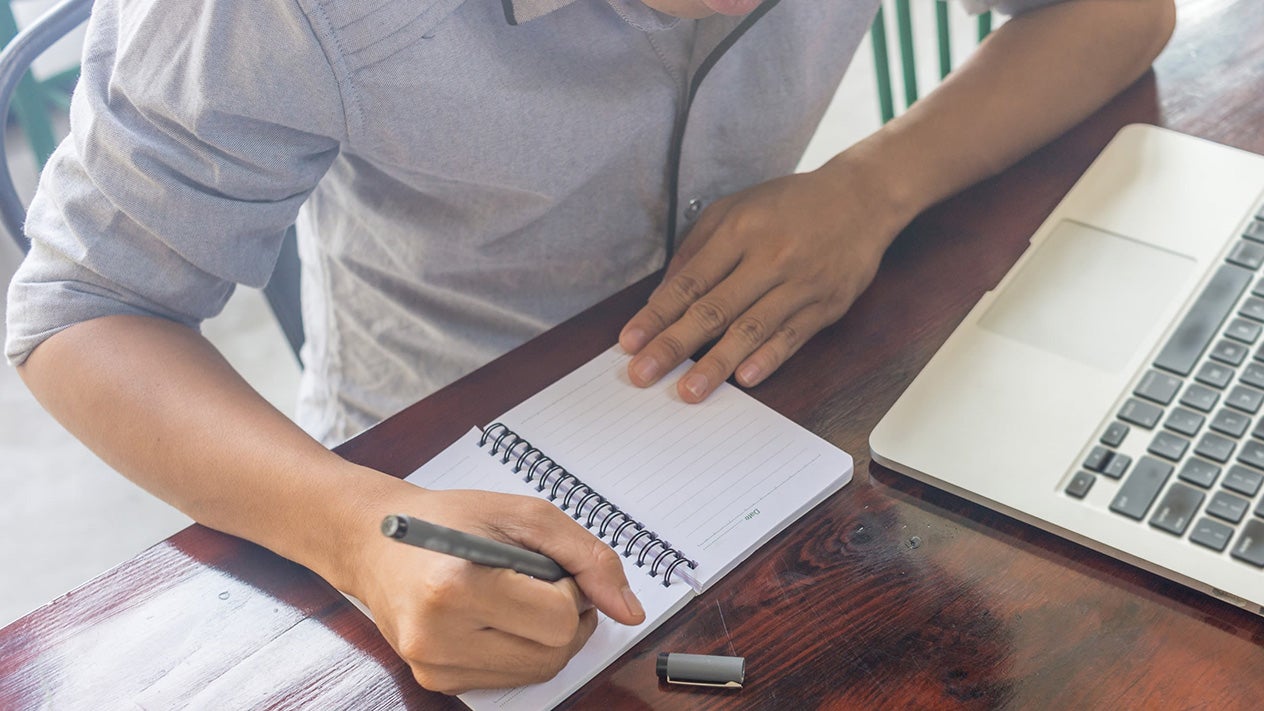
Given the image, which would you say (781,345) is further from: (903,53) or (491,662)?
(903,53)

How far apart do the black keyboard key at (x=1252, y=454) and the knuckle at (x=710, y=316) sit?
12.4 inches

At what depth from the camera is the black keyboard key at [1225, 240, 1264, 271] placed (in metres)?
0.76

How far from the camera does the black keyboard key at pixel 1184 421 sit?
0.65m

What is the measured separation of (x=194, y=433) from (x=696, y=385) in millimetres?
302

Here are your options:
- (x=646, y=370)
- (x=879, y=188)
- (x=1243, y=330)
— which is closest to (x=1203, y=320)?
(x=1243, y=330)

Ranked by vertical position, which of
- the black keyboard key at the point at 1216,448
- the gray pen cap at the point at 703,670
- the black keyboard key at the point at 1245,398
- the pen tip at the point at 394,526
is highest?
the pen tip at the point at 394,526

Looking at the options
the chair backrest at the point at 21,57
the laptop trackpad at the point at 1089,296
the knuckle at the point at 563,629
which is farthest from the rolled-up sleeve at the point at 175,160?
the laptop trackpad at the point at 1089,296

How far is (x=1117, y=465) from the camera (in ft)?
2.10

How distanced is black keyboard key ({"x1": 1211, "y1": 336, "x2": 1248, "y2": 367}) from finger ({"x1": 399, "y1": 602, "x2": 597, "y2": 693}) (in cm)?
41

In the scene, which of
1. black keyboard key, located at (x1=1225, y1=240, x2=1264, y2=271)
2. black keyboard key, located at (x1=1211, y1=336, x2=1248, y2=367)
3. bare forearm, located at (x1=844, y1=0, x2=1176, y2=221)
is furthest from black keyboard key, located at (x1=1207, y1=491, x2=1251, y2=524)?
bare forearm, located at (x1=844, y1=0, x2=1176, y2=221)

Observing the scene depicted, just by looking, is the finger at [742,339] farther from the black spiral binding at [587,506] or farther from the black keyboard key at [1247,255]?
the black keyboard key at [1247,255]

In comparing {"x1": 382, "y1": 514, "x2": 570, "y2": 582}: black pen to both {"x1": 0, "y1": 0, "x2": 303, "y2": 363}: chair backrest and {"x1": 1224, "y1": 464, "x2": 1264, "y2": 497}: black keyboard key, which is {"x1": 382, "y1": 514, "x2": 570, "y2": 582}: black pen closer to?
{"x1": 1224, "y1": 464, "x2": 1264, "y2": 497}: black keyboard key

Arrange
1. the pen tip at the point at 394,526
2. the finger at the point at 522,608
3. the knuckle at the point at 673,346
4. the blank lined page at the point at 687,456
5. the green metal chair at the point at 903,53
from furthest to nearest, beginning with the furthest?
the green metal chair at the point at 903,53 < the knuckle at the point at 673,346 < the blank lined page at the point at 687,456 < the finger at the point at 522,608 < the pen tip at the point at 394,526

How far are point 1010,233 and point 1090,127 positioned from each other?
161mm
